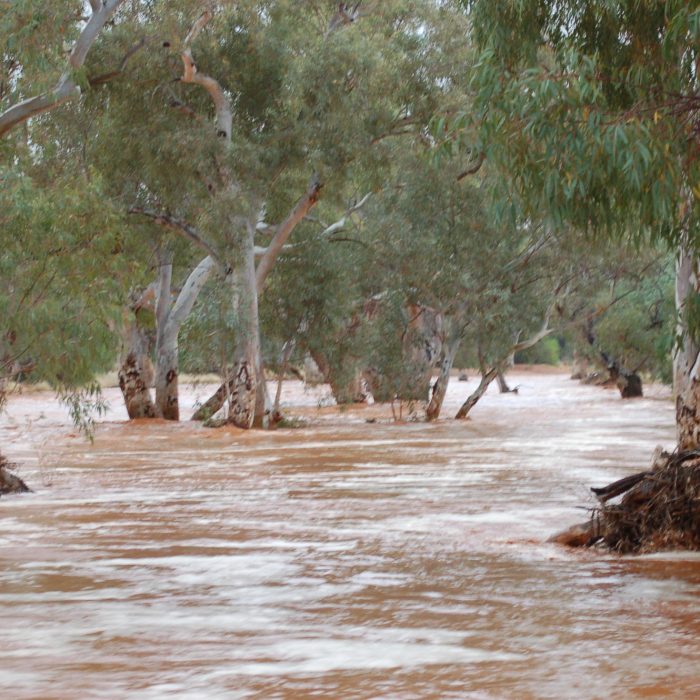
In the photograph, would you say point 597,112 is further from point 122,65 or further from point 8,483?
point 122,65

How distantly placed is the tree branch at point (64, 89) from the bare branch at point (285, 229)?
27.9 feet

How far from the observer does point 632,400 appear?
119 feet

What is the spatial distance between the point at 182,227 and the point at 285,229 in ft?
6.36

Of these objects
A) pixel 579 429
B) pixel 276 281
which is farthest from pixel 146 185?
pixel 579 429

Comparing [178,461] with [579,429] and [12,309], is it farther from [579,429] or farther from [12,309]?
[579,429]

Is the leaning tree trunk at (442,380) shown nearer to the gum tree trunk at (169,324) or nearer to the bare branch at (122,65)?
the gum tree trunk at (169,324)

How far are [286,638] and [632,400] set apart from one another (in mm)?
31168

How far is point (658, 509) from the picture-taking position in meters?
8.31

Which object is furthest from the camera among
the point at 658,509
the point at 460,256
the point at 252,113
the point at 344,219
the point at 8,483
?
the point at 344,219

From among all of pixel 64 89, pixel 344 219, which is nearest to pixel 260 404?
pixel 344 219

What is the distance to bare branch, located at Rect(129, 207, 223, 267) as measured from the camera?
23.7 meters

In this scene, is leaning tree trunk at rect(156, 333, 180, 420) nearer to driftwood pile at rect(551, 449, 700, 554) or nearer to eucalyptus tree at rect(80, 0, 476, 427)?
eucalyptus tree at rect(80, 0, 476, 427)

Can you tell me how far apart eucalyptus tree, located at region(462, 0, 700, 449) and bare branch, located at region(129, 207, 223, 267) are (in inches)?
603

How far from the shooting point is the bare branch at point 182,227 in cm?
2372
